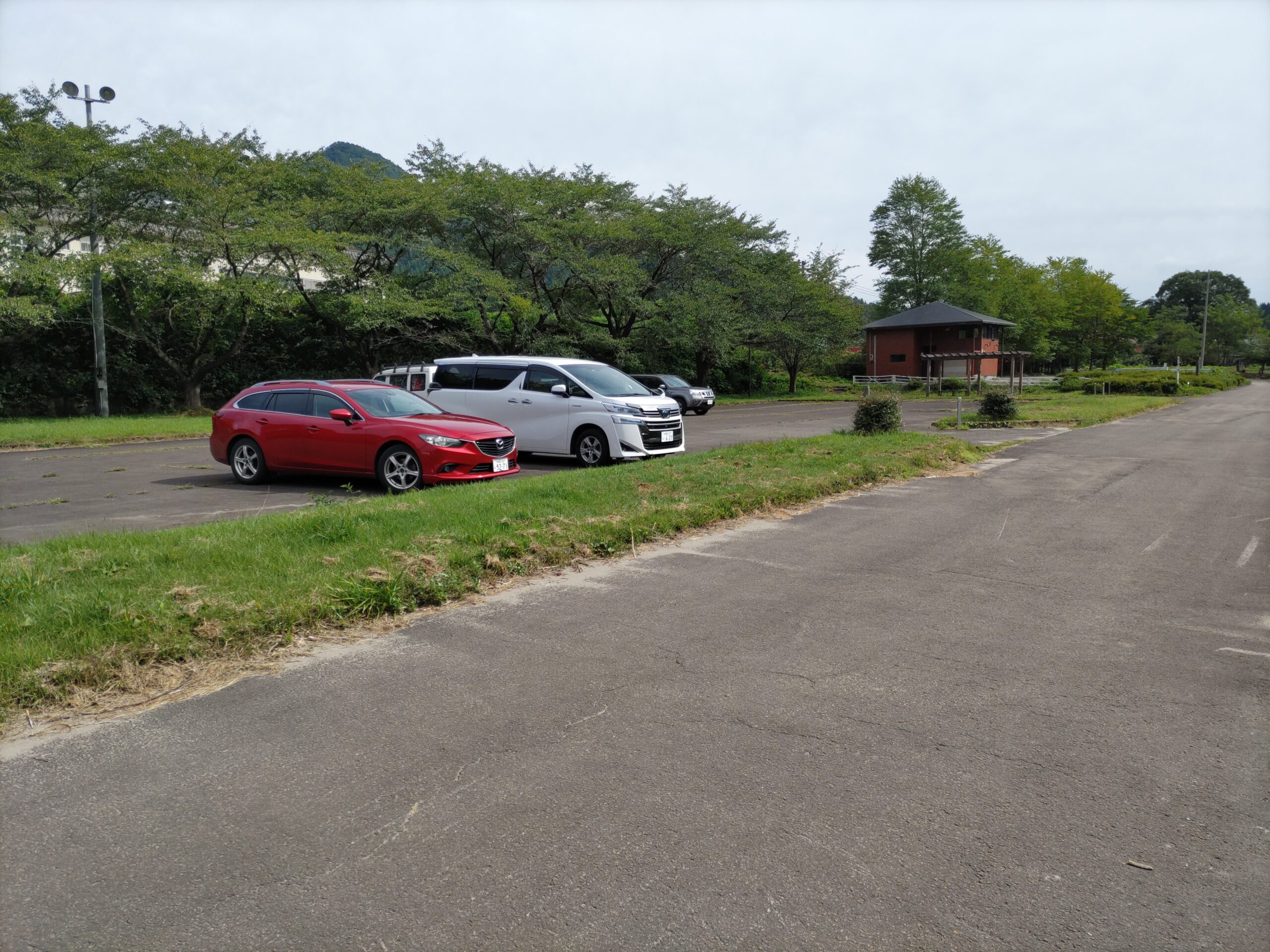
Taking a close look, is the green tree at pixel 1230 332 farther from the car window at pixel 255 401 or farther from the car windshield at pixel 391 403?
the car window at pixel 255 401

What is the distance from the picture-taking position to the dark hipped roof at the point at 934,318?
59250mm

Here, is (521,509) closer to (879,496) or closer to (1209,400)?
(879,496)

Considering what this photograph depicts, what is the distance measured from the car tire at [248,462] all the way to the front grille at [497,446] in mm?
3239

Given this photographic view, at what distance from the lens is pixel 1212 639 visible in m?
5.21

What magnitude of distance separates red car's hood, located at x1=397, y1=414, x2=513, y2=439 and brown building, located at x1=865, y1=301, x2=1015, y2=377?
54693mm

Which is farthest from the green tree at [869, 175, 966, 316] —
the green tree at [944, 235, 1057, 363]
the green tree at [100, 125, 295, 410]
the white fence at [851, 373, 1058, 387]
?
the green tree at [100, 125, 295, 410]

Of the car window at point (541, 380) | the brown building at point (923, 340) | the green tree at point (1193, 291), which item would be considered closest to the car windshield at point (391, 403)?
the car window at point (541, 380)

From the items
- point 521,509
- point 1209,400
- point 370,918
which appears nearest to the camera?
point 370,918

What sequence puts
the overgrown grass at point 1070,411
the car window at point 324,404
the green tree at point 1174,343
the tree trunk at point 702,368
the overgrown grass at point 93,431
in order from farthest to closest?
the green tree at point 1174,343 → the tree trunk at point 702,368 → the overgrown grass at point 1070,411 → the overgrown grass at point 93,431 → the car window at point 324,404

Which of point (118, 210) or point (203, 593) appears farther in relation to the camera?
point (118, 210)

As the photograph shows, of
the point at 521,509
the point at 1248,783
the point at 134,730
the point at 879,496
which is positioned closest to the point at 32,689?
the point at 134,730

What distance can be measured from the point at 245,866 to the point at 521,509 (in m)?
5.64

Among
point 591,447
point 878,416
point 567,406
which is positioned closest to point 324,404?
point 567,406

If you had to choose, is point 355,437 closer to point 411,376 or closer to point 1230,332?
point 411,376
